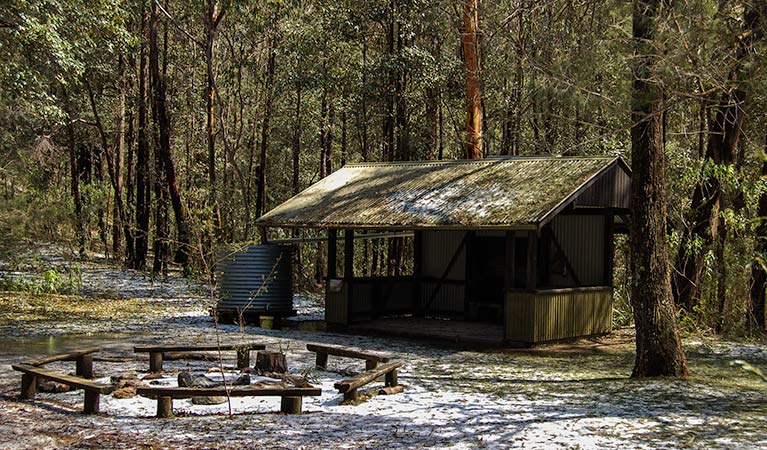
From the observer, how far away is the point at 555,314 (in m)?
15.8

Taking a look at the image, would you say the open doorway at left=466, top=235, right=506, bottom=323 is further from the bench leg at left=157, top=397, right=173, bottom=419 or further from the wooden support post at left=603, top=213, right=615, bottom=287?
the bench leg at left=157, top=397, right=173, bottom=419

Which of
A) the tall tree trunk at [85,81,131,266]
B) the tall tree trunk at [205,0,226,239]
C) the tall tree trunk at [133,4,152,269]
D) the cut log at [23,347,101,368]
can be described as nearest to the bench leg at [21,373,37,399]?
the cut log at [23,347,101,368]

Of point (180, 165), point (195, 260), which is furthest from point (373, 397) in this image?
point (180, 165)

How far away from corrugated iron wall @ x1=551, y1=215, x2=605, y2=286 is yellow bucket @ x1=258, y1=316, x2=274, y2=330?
6428 mm

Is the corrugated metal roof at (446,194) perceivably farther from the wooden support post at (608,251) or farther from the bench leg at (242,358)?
the bench leg at (242,358)

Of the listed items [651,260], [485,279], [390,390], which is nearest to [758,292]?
[485,279]

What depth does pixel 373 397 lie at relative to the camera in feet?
34.4

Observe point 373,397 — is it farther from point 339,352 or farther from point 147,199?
point 147,199

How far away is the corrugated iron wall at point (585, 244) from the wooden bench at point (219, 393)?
375 inches

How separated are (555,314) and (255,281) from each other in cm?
Answer: 641

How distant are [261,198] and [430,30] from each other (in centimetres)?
884

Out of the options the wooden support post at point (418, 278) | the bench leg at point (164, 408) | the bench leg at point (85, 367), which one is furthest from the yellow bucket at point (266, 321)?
the bench leg at point (164, 408)

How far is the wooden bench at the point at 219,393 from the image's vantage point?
8875 mm

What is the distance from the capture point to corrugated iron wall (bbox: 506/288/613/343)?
15305mm
